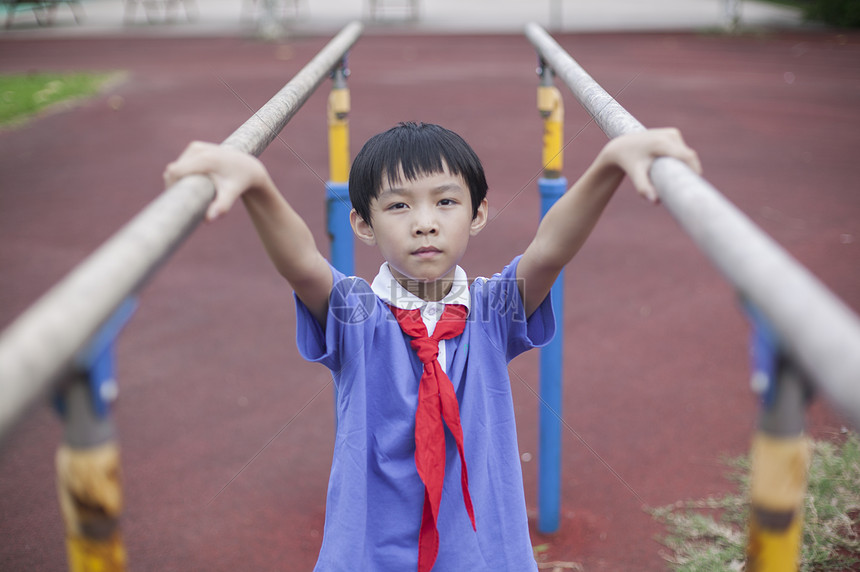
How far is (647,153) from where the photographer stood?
1.00m

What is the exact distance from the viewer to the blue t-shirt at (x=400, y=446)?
1336mm

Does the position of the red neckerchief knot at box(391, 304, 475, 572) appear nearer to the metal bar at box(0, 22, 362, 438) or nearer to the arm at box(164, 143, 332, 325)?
the arm at box(164, 143, 332, 325)

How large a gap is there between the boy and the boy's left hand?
23 cm

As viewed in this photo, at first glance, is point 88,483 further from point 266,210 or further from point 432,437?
point 432,437

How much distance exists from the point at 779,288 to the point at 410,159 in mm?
881

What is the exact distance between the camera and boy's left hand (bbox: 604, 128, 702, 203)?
3.16ft

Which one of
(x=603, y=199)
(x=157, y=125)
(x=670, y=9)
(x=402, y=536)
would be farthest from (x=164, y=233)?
(x=670, y=9)

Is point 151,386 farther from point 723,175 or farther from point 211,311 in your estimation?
point 723,175

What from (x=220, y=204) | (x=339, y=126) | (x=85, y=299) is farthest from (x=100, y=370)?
(x=339, y=126)

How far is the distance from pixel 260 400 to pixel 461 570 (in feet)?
6.60

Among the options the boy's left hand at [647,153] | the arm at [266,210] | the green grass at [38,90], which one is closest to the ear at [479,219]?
the arm at [266,210]

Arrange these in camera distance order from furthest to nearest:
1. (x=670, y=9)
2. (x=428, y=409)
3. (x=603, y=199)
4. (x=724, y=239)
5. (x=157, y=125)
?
1. (x=670, y=9)
2. (x=157, y=125)
3. (x=428, y=409)
4. (x=603, y=199)
5. (x=724, y=239)

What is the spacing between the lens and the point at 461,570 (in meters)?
1.35

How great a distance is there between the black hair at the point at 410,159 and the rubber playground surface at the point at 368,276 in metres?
0.79
